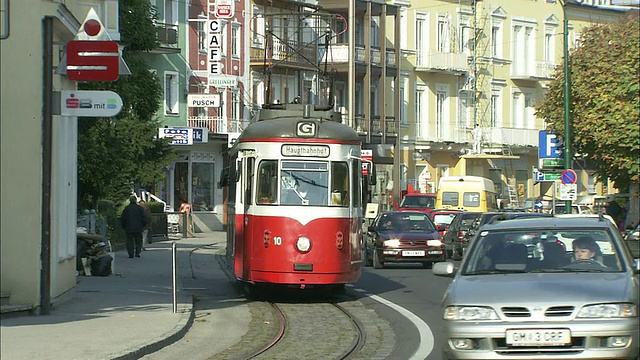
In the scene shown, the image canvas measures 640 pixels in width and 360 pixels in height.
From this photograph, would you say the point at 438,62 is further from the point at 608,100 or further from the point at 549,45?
the point at 608,100

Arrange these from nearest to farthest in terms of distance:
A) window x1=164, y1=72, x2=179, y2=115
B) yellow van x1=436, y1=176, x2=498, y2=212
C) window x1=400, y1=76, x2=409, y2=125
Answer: yellow van x1=436, y1=176, x2=498, y2=212
window x1=164, y1=72, x2=179, y2=115
window x1=400, y1=76, x2=409, y2=125

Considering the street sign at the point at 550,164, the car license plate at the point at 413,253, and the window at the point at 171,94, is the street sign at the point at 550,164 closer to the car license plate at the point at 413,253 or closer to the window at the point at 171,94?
the car license plate at the point at 413,253

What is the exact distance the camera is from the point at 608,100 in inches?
1750

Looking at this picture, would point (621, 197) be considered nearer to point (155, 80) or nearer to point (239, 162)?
point (155, 80)

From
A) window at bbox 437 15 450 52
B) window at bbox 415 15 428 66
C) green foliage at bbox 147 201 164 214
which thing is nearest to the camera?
green foliage at bbox 147 201 164 214

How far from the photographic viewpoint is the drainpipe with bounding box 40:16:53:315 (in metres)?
17.1

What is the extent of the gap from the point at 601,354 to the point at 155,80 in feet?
114

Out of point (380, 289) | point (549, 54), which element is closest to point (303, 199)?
point (380, 289)

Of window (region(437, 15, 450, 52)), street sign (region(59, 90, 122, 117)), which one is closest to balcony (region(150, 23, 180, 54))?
window (region(437, 15, 450, 52))

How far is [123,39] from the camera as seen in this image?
39906 millimetres

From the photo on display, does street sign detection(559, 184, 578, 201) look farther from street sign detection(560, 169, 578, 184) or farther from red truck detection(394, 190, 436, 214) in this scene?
red truck detection(394, 190, 436, 214)

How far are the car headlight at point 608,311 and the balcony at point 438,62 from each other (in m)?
59.4

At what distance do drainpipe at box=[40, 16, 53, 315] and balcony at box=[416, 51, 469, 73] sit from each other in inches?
2102

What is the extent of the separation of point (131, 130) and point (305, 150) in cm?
2339
